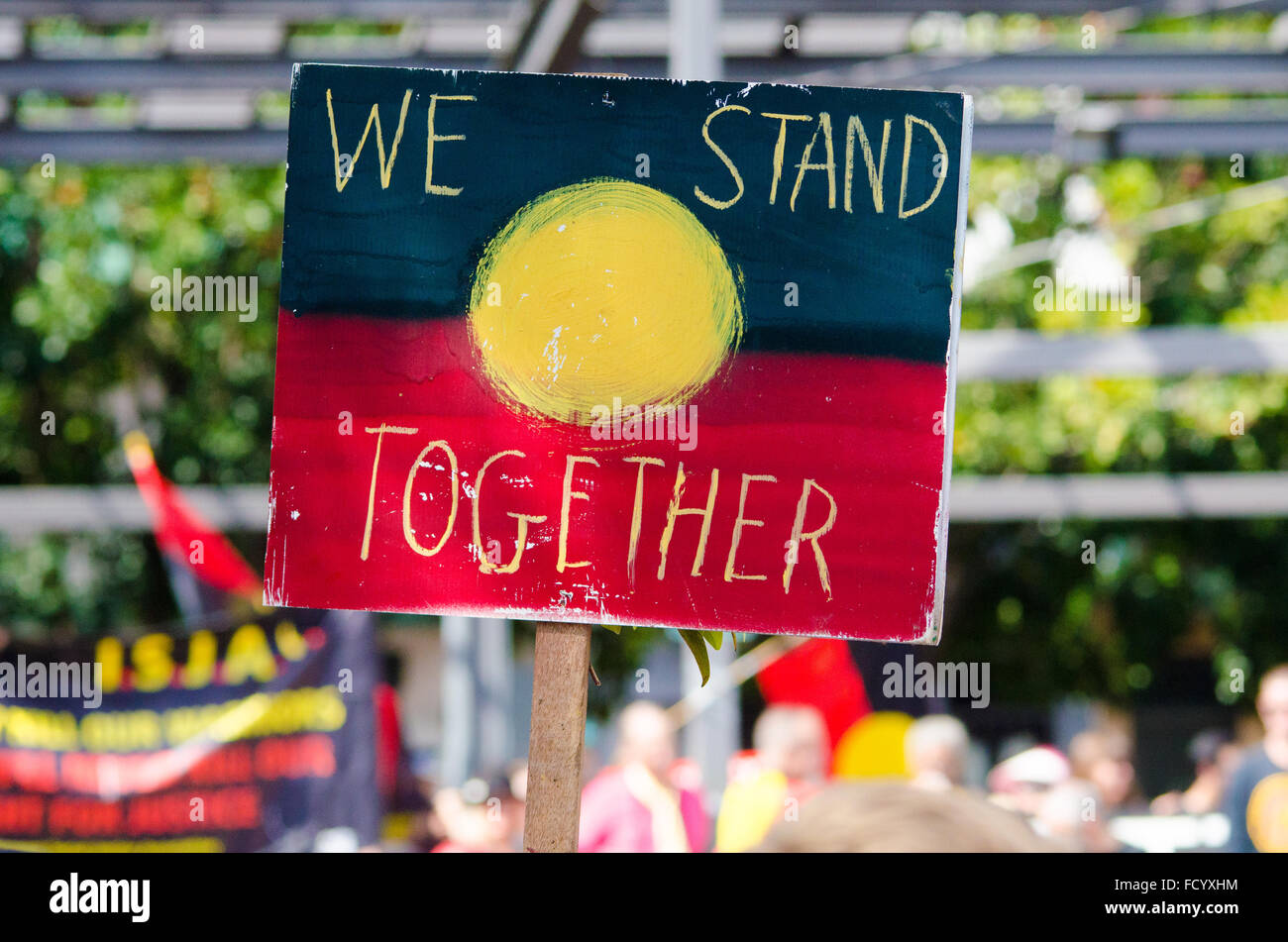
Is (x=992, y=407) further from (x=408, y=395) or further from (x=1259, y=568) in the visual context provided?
(x=408, y=395)

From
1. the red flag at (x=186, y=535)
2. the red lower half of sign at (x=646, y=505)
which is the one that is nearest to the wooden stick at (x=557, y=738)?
the red lower half of sign at (x=646, y=505)

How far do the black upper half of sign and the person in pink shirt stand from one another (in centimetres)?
303

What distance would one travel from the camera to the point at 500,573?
6.50 feet

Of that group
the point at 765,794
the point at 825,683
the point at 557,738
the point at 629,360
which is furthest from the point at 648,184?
the point at 825,683

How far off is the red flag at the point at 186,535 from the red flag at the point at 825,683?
106 inches

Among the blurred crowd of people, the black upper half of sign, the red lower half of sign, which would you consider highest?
the black upper half of sign

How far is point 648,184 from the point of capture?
2.00 m

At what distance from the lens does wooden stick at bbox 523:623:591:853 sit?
192 centimetres

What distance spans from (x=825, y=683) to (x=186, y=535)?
3.33 meters

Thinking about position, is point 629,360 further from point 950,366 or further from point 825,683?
point 825,683

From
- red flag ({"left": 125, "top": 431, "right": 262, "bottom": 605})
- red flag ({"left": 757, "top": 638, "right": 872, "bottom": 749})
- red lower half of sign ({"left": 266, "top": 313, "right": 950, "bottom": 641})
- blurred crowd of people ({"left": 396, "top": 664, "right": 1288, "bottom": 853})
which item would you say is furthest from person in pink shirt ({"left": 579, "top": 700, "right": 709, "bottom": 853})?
red flag ({"left": 125, "top": 431, "right": 262, "bottom": 605})

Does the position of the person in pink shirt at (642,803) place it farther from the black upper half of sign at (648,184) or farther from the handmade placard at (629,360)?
the black upper half of sign at (648,184)

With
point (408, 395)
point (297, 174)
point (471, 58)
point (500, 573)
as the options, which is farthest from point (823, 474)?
point (471, 58)

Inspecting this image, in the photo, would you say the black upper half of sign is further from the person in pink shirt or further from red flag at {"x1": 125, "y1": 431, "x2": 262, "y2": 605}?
red flag at {"x1": 125, "y1": 431, "x2": 262, "y2": 605}
